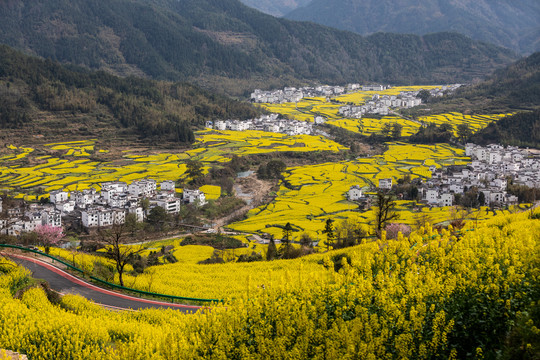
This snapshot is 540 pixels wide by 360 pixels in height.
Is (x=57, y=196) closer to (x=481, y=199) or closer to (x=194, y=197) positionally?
(x=194, y=197)

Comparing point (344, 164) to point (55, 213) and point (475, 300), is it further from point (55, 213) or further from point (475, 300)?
point (475, 300)

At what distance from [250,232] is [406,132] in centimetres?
5222

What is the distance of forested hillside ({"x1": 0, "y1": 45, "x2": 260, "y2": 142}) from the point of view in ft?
224

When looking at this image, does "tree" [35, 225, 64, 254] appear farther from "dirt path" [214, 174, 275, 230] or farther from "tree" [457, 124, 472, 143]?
"tree" [457, 124, 472, 143]

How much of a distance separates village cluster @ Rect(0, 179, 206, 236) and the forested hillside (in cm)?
2741

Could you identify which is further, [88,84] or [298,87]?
[298,87]

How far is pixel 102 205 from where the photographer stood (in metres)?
37.4

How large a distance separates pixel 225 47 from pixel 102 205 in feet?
437

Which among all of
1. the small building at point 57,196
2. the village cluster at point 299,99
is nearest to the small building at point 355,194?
the small building at point 57,196

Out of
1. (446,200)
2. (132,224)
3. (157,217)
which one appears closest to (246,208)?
(157,217)

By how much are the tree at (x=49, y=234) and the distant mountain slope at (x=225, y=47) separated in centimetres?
10276

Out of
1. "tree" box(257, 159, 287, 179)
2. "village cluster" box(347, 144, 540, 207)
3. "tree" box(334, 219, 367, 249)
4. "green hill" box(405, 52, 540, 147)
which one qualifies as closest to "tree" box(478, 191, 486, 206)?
"village cluster" box(347, 144, 540, 207)

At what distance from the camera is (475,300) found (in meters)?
7.30

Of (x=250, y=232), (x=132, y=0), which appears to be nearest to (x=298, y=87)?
(x=132, y=0)
